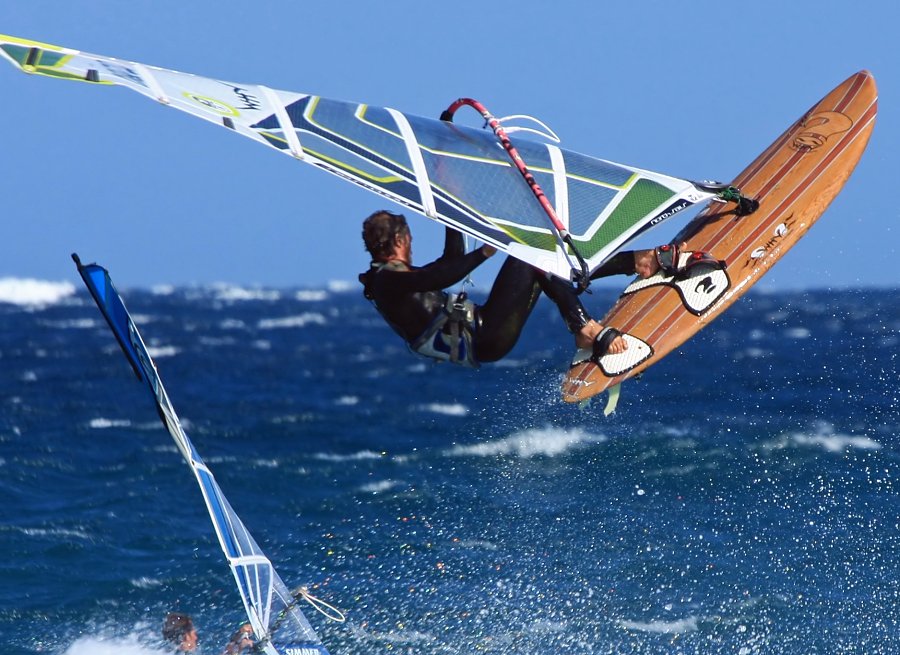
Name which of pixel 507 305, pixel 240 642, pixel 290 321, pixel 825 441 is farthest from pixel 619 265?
pixel 290 321

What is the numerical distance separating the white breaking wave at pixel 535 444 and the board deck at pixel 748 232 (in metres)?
8.25

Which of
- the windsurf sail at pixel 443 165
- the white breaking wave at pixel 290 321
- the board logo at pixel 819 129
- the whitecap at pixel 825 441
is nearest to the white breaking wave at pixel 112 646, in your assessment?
the windsurf sail at pixel 443 165

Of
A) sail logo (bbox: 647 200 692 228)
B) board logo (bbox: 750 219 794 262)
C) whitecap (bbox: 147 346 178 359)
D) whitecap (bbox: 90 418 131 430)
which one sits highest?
sail logo (bbox: 647 200 692 228)

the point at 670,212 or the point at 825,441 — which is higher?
the point at 670,212

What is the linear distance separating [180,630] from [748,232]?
18.0ft

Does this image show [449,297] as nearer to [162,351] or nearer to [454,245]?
[454,245]

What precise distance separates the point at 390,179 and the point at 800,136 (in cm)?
368

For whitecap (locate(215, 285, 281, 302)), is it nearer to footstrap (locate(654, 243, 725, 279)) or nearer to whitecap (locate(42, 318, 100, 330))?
whitecap (locate(42, 318, 100, 330))

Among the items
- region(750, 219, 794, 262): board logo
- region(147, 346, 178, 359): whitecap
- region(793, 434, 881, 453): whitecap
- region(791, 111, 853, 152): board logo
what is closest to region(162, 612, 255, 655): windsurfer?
region(750, 219, 794, 262): board logo

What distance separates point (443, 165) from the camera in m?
7.18

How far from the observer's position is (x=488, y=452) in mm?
17359

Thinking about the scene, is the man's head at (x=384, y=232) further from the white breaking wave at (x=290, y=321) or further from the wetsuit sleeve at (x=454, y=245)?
the white breaking wave at (x=290, y=321)

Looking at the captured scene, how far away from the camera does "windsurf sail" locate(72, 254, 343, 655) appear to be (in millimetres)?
7141

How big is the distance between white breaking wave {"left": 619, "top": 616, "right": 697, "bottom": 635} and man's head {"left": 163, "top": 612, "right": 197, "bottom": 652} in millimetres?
3830
